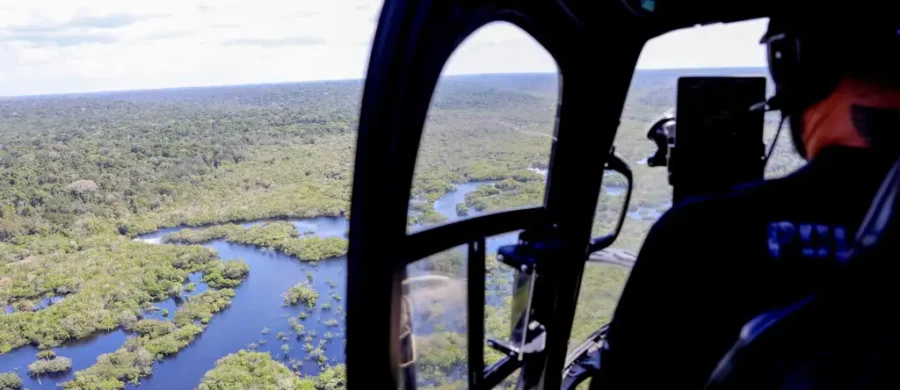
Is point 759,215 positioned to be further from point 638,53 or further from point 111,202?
point 111,202

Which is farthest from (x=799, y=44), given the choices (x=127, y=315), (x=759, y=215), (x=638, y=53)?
(x=127, y=315)

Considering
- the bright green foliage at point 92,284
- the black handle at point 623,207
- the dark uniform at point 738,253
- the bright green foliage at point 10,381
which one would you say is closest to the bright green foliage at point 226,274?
the bright green foliage at point 92,284

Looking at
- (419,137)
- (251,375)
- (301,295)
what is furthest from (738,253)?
(301,295)

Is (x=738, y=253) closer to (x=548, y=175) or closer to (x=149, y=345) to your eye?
(x=548, y=175)

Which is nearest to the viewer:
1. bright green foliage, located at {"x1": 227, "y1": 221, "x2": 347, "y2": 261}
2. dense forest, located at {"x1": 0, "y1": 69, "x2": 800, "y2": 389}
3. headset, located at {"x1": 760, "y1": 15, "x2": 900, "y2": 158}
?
headset, located at {"x1": 760, "y1": 15, "x2": 900, "y2": 158}

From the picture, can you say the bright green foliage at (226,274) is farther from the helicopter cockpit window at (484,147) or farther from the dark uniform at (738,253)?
the dark uniform at (738,253)

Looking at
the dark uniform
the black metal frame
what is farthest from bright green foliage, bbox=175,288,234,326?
the dark uniform

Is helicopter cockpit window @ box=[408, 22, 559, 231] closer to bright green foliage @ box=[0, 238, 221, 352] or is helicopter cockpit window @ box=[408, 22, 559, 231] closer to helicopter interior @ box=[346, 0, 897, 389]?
helicopter interior @ box=[346, 0, 897, 389]
